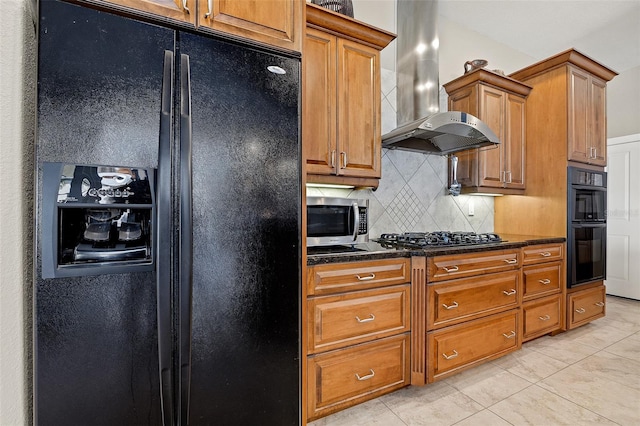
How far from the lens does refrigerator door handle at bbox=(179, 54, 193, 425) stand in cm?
110

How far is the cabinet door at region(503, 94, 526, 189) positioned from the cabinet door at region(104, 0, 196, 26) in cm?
283

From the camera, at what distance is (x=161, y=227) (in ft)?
3.53

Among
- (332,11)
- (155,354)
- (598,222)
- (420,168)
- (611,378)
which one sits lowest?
(611,378)

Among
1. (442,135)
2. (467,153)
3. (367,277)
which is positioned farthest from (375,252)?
(467,153)

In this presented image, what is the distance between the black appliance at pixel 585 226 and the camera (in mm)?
2754

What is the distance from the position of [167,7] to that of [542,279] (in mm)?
3120

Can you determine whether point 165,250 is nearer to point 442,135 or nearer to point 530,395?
point 442,135

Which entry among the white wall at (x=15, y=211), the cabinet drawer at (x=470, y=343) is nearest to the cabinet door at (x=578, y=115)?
the cabinet drawer at (x=470, y=343)

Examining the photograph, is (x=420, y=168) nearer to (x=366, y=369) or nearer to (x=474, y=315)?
(x=474, y=315)

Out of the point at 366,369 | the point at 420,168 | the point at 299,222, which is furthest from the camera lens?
the point at 420,168

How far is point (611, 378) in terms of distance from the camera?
6.73ft

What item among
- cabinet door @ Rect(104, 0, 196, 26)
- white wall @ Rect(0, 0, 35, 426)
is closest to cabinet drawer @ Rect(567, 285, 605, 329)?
cabinet door @ Rect(104, 0, 196, 26)

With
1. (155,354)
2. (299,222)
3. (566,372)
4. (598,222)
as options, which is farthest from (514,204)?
(155,354)

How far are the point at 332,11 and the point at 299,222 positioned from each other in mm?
1434
